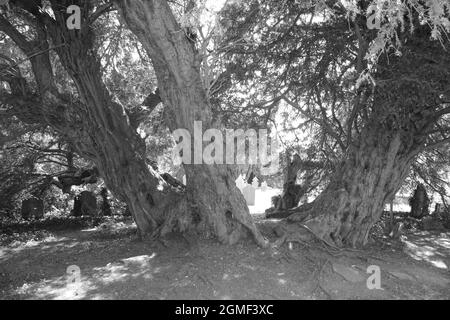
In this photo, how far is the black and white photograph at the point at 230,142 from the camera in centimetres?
559

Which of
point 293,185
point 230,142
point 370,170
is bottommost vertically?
point 293,185

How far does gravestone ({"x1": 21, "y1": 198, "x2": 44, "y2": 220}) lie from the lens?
11.9 m

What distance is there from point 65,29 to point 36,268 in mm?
4103

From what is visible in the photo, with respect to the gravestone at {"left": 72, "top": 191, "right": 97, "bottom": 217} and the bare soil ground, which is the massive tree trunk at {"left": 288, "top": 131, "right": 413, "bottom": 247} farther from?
the gravestone at {"left": 72, "top": 191, "right": 97, "bottom": 217}

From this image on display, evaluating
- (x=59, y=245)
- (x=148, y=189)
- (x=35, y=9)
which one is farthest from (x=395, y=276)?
(x=35, y=9)

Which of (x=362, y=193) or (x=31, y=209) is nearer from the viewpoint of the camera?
(x=362, y=193)

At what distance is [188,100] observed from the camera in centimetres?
634

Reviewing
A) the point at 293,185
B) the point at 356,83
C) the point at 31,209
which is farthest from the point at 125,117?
the point at 31,209

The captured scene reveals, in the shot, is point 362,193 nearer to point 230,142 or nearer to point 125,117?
point 230,142

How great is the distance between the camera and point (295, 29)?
863cm

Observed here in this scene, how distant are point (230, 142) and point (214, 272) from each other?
246cm

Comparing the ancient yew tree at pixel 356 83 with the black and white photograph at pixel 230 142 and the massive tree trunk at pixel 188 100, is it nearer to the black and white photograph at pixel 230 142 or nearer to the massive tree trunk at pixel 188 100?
the black and white photograph at pixel 230 142

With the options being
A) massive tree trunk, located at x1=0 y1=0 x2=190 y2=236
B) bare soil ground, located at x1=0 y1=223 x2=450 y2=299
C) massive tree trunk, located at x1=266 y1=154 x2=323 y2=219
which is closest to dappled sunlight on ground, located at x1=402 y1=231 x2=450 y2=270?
bare soil ground, located at x1=0 y1=223 x2=450 y2=299
